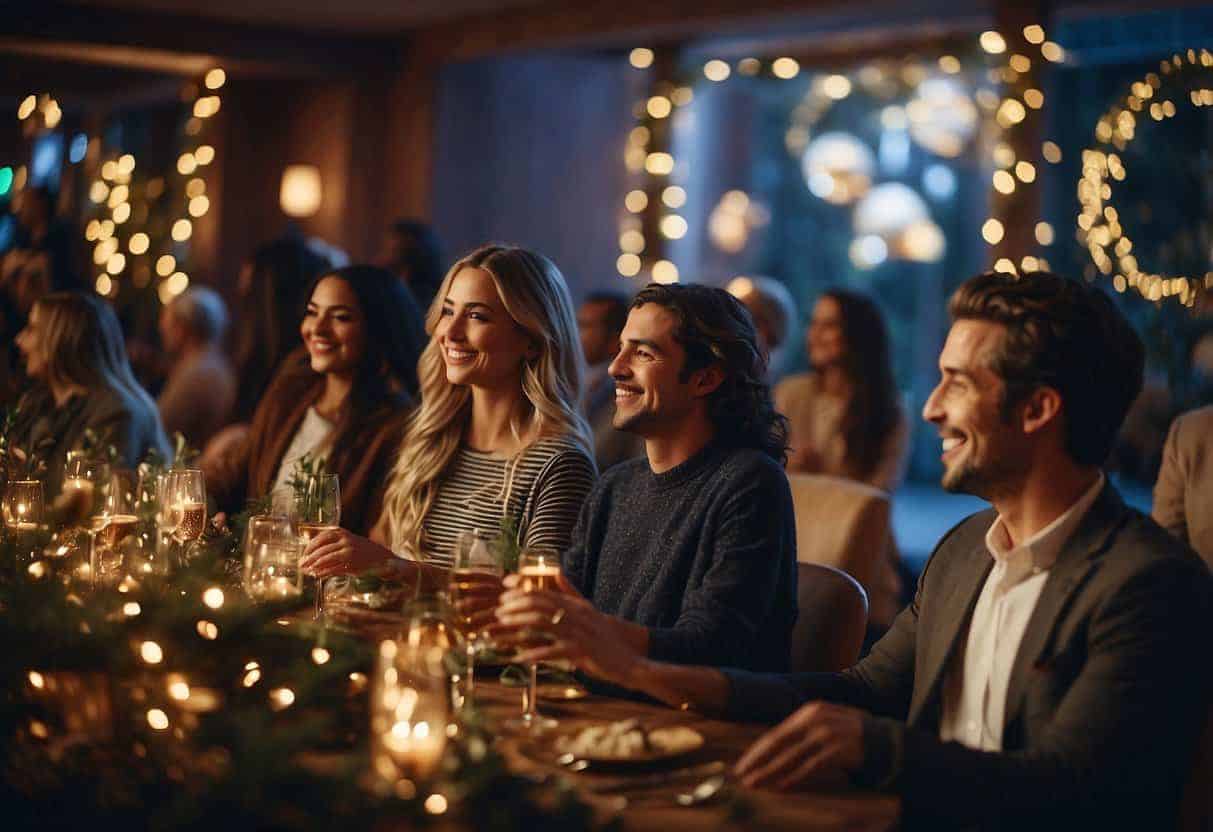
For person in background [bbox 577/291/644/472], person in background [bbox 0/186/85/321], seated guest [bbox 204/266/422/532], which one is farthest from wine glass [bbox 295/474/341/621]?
person in background [bbox 0/186/85/321]

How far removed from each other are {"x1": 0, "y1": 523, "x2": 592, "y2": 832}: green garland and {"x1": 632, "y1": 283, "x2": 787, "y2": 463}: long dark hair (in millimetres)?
1005

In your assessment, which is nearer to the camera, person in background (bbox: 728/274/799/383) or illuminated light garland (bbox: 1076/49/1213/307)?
illuminated light garland (bbox: 1076/49/1213/307)

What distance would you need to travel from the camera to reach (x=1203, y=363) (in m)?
5.67

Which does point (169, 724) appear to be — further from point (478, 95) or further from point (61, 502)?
point (478, 95)

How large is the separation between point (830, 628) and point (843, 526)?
0.56 m

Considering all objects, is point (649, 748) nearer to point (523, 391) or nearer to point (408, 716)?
point (408, 716)

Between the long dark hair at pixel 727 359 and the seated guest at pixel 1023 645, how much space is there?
582 millimetres

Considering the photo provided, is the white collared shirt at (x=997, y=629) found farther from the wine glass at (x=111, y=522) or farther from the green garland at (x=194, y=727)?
the wine glass at (x=111, y=522)

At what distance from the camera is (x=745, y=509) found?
2510 millimetres

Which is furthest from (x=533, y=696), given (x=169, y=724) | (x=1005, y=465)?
(x=1005, y=465)

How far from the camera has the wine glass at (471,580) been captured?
202 centimetres

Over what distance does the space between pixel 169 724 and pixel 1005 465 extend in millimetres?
1160

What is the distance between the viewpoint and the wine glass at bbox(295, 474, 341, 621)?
8.61 ft

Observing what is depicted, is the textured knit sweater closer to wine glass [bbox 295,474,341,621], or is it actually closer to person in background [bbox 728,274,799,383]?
wine glass [bbox 295,474,341,621]
